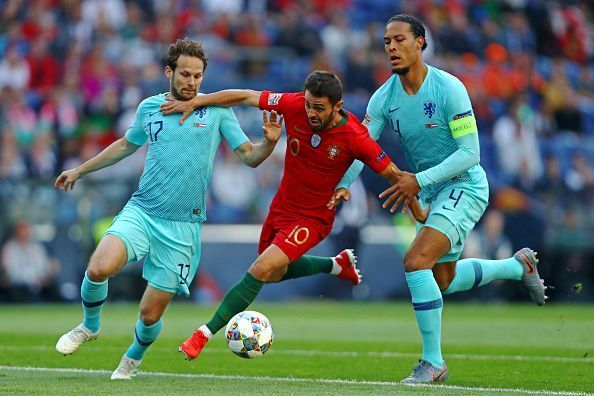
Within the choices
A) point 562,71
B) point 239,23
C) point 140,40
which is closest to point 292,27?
point 239,23

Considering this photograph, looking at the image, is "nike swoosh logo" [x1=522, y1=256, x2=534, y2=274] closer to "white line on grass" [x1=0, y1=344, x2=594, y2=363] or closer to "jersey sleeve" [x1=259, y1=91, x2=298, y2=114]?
"white line on grass" [x1=0, y1=344, x2=594, y2=363]

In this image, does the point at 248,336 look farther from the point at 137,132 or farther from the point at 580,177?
the point at 580,177

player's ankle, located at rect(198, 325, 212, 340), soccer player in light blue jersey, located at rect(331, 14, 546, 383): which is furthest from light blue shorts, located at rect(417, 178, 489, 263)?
player's ankle, located at rect(198, 325, 212, 340)

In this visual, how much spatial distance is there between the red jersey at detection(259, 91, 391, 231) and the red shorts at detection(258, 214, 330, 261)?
2.4 inches

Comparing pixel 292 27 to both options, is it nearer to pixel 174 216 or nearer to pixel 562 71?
pixel 562 71

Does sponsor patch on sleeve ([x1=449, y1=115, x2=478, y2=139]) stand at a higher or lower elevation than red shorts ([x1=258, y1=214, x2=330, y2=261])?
higher

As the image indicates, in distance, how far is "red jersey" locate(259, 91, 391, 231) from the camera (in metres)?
9.12

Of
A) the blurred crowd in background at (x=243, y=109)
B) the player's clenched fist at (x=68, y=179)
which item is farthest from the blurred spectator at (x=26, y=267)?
the player's clenched fist at (x=68, y=179)

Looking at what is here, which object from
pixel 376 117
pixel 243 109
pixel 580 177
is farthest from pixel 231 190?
pixel 376 117

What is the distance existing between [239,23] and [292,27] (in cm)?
102

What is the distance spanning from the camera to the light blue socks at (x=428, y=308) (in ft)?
29.7

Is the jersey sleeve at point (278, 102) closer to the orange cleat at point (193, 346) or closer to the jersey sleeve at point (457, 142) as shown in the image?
the jersey sleeve at point (457, 142)

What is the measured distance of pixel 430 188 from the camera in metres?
9.77

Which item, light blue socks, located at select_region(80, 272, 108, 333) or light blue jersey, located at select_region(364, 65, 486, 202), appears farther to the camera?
light blue jersey, located at select_region(364, 65, 486, 202)
